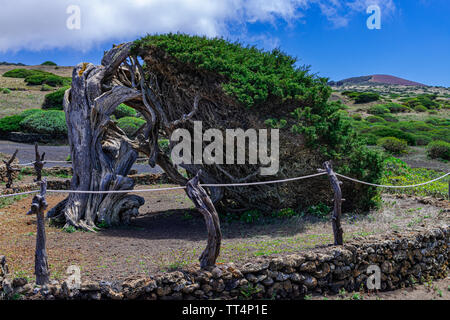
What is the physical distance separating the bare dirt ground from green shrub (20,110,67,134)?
16722mm

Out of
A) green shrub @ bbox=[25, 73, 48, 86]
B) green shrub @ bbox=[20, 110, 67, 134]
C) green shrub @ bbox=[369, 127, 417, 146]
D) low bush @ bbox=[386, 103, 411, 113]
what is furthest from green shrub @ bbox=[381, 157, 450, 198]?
green shrub @ bbox=[25, 73, 48, 86]

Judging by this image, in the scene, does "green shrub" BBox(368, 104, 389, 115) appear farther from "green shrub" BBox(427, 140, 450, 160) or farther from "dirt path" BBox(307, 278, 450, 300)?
"dirt path" BBox(307, 278, 450, 300)

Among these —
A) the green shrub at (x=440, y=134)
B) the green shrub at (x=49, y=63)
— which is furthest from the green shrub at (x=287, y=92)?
the green shrub at (x=49, y=63)

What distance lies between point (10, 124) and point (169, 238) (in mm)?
23261

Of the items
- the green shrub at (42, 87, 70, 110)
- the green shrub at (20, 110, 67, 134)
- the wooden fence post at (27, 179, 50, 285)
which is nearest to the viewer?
the wooden fence post at (27, 179, 50, 285)

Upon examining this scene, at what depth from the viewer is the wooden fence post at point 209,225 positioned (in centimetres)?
566

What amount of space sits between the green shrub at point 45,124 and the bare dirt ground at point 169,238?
16722 millimetres

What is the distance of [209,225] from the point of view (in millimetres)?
5668

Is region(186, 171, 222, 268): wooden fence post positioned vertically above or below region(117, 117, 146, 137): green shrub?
below

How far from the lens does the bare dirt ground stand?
6387 millimetres

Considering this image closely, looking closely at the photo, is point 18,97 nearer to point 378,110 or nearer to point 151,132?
point 151,132

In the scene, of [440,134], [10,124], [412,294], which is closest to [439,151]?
[440,134]
